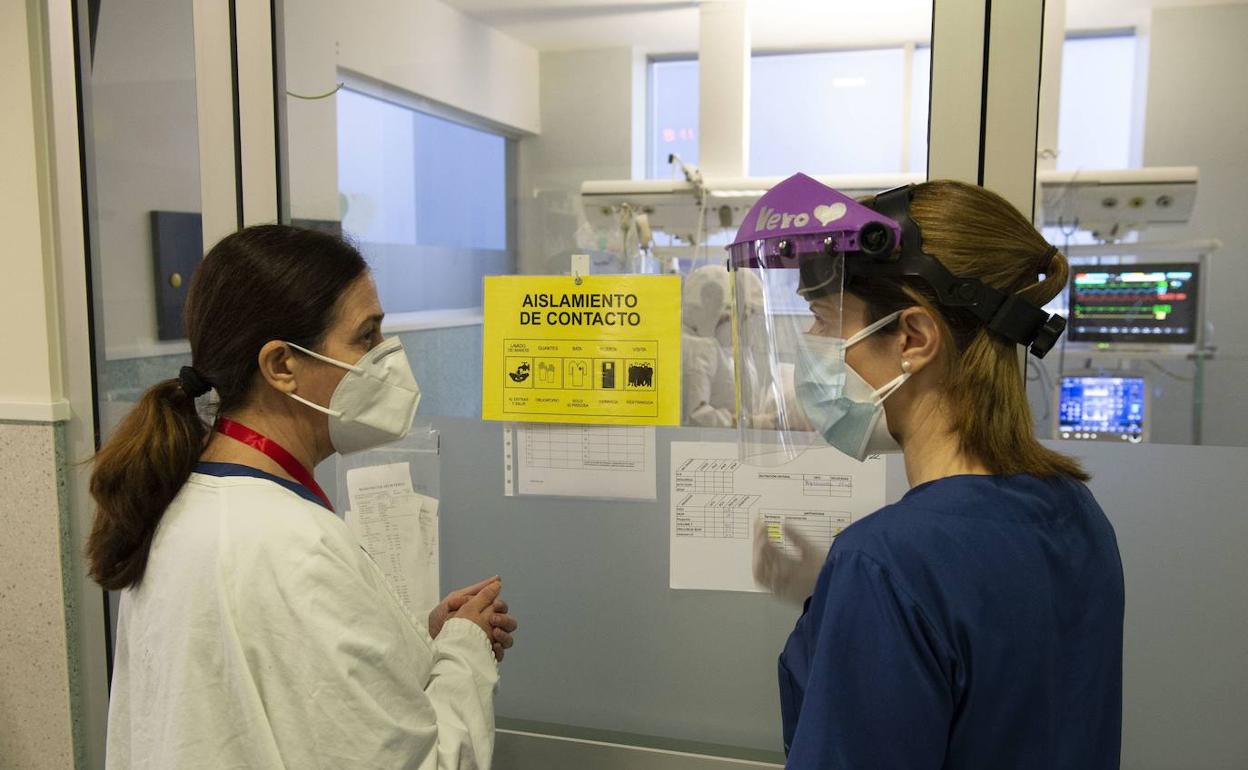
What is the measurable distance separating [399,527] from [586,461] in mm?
389

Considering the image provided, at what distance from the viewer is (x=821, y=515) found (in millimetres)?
1329

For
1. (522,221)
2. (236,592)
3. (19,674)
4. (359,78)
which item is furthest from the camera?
(19,674)

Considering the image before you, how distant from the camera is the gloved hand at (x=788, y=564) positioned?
1318mm

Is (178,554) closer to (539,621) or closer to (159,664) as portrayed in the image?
(159,664)

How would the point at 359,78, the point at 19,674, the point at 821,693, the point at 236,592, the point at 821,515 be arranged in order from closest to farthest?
the point at 821,693
the point at 236,592
the point at 821,515
the point at 359,78
the point at 19,674

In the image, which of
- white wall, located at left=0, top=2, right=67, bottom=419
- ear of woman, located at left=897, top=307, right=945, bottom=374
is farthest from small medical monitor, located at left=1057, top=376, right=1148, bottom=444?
white wall, located at left=0, top=2, right=67, bottom=419

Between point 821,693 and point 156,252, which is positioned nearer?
point 821,693

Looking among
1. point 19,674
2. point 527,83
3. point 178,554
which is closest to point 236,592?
point 178,554

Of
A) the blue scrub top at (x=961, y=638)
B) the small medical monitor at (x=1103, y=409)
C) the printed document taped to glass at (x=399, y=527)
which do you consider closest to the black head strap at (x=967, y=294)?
the blue scrub top at (x=961, y=638)

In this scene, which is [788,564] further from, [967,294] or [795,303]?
[967,294]

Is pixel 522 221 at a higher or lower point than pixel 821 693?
higher

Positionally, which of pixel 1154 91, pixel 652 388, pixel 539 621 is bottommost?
pixel 539 621

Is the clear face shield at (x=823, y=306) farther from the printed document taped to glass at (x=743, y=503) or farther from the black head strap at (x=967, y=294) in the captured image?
the printed document taped to glass at (x=743, y=503)

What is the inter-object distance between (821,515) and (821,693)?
1.92 feet
